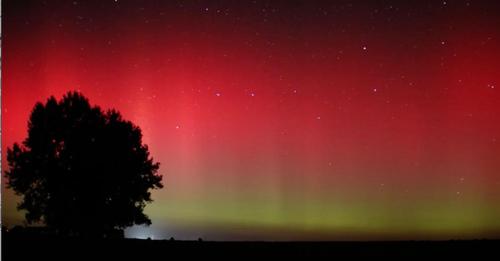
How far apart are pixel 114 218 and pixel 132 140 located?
164 inches

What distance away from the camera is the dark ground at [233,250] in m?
13.9

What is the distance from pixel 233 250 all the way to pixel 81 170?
1410cm

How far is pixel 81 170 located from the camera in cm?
2741

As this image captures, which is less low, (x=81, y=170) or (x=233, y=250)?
(x=81, y=170)

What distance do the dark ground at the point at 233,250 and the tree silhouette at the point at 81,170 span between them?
10.00m

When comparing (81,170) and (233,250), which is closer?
(233,250)

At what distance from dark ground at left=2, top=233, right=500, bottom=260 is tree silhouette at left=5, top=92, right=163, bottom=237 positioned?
32.8 feet

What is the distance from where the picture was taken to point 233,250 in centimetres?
1578

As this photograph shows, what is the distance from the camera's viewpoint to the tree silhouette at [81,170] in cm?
2728

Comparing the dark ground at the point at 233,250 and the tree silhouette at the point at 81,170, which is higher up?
the tree silhouette at the point at 81,170

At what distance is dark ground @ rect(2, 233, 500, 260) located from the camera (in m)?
13.9

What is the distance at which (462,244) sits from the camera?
15.2 metres

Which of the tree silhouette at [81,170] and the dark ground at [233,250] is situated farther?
the tree silhouette at [81,170]

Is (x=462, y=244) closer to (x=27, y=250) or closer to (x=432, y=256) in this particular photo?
(x=432, y=256)
